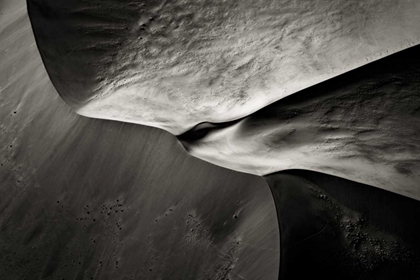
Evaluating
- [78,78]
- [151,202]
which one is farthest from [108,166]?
[78,78]

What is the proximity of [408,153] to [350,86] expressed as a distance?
0.58 feet

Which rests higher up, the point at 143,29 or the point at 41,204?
the point at 143,29

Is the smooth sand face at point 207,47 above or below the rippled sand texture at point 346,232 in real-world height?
above

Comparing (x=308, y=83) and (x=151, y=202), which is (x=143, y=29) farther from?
(x=151, y=202)

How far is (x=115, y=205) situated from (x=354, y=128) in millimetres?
694

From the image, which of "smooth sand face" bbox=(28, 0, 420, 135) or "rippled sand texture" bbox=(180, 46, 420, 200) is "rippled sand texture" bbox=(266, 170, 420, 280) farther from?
"smooth sand face" bbox=(28, 0, 420, 135)

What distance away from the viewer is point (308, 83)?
36.7 inches

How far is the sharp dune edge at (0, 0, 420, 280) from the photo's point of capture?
888mm

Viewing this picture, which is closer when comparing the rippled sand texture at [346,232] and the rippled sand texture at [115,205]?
the rippled sand texture at [346,232]

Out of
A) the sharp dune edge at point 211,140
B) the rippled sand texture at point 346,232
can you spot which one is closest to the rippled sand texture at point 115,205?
the sharp dune edge at point 211,140

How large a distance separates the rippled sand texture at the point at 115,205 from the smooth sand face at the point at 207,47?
24cm

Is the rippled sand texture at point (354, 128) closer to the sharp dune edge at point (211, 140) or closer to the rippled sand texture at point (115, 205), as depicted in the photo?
the sharp dune edge at point (211, 140)

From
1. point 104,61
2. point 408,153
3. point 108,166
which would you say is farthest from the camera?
point 108,166

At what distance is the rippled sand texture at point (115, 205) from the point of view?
1.23m
